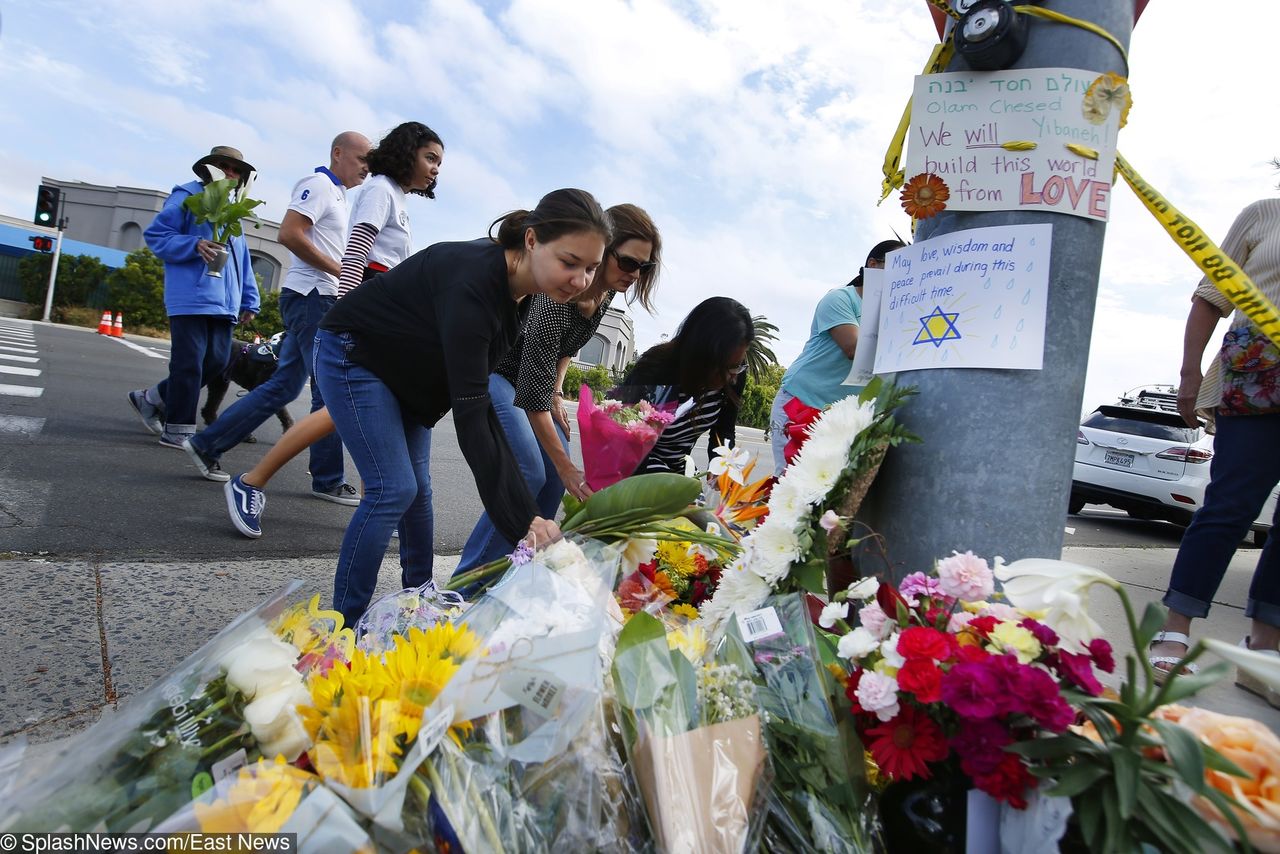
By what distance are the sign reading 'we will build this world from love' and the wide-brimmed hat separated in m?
5.36

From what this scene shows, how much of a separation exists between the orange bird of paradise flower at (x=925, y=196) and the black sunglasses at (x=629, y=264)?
1.61 m

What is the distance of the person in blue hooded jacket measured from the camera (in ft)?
16.9

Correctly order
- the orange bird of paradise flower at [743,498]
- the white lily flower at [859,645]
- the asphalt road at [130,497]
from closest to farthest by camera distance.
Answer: the white lily flower at [859,645]
the orange bird of paradise flower at [743,498]
the asphalt road at [130,497]

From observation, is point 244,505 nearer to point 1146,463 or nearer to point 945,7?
point 945,7

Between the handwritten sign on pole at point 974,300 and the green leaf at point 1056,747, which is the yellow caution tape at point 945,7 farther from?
the green leaf at point 1056,747

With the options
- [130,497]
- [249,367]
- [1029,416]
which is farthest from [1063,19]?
[249,367]

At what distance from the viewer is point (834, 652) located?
1.44 m

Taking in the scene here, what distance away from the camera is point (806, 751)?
1206mm

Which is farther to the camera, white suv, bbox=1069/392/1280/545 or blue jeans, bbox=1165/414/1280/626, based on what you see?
white suv, bbox=1069/392/1280/545

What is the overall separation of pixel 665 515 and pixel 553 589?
52 centimetres

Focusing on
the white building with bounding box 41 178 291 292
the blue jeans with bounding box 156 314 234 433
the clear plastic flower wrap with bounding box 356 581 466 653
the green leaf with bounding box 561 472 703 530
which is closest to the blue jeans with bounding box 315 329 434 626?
the clear plastic flower wrap with bounding box 356 581 466 653

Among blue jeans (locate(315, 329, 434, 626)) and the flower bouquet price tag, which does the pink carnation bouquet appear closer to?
blue jeans (locate(315, 329, 434, 626))

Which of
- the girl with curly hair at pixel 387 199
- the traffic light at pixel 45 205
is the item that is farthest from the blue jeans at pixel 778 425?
the traffic light at pixel 45 205

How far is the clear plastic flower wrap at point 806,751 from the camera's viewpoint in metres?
1.16
